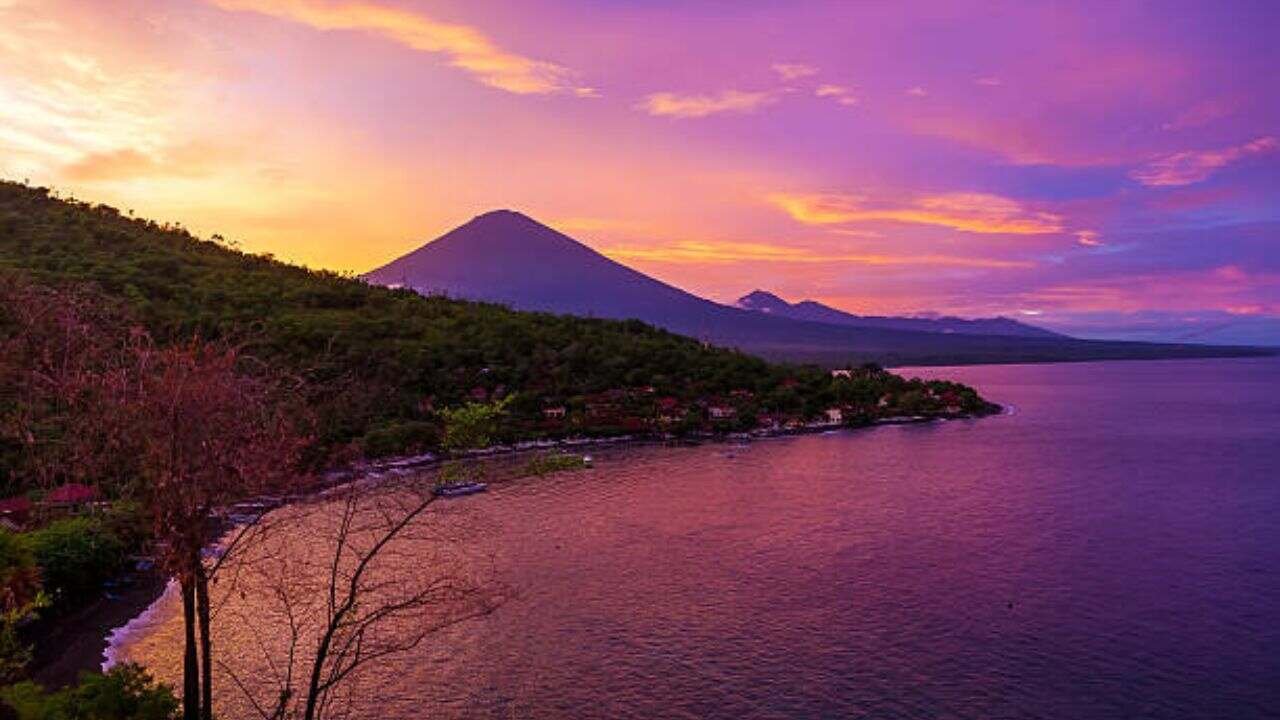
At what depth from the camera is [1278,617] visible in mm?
43312

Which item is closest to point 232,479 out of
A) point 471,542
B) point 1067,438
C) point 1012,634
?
point 1012,634

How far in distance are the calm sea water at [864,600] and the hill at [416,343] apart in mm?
29020

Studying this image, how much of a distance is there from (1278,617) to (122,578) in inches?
2419

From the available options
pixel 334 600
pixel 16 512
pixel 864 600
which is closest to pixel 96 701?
pixel 334 600

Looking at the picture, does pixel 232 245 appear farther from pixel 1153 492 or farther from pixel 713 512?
pixel 1153 492

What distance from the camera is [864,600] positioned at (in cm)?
4597

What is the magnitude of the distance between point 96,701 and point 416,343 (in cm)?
10520

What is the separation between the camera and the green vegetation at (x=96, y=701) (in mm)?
20688

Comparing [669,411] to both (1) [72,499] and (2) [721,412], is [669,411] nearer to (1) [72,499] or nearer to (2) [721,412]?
(2) [721,412]

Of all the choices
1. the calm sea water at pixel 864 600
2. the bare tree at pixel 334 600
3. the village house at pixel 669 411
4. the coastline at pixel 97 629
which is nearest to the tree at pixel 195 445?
the coastline at pixel 97 629

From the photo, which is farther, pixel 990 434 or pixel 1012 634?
pixel 990 434

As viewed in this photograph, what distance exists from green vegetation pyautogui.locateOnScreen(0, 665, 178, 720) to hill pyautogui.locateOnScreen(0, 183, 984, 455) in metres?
62.4

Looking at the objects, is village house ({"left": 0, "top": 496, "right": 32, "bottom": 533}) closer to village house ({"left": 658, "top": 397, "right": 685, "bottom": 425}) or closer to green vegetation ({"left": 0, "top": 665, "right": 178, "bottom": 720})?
green vegetation ({"left": 0, "top": 665, "right": 178, "bottom": 720})

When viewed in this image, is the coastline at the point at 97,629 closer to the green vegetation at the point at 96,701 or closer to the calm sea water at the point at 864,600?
the calm sea water at the point at 864,600
